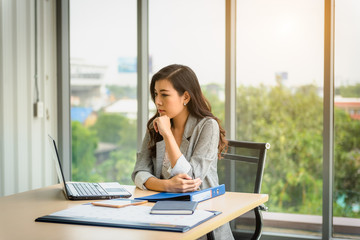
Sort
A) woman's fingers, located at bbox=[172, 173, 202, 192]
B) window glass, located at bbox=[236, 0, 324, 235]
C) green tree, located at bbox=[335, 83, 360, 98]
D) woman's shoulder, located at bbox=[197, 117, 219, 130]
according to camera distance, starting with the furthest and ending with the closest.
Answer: window glass, located at bbox=[236, 0, 324, 235], green tree, located at bbox=[335, 83, 360, 98], woman's shoulder, located at bbox=[197, 117, 219, 130], woman's fingers, located at bbox=[172, 173, 202, 192]

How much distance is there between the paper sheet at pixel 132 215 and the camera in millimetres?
1499

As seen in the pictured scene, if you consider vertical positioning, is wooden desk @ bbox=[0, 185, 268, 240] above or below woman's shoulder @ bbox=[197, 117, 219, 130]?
below

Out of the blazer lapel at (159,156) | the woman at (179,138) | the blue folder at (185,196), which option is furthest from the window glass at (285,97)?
the blue folder at (185,196)

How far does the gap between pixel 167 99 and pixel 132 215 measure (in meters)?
0.96

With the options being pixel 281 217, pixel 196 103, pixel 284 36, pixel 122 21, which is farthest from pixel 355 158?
pixel 122 21

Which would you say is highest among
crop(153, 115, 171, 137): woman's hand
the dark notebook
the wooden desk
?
crop(153, 115, 171, 137): woman's hand

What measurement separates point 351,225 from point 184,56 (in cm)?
173

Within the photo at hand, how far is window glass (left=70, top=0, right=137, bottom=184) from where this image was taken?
3.85m

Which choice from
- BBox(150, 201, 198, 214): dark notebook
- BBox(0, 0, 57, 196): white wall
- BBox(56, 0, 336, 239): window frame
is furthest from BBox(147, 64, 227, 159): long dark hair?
BBox(0, 0, 57, 196): white wall

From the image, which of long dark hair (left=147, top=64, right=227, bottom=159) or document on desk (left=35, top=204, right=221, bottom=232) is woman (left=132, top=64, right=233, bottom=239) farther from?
document on desk (left=35, top=204, right=221, bottom=232)

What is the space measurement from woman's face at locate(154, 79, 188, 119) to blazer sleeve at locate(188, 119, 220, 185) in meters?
0.16

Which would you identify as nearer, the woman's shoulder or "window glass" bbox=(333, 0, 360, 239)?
the woman's shoulder

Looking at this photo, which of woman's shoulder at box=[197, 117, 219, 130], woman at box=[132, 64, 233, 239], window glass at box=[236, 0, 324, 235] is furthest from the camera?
window glass at box=[236, 0, 324, 235]

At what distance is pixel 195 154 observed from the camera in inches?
90.3
